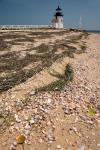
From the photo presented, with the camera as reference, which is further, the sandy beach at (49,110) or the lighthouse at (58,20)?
the lighthouse at (58,20)

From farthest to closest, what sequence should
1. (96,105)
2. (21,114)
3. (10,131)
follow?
1. (96,105)
2. (21,114)
3. (10,131)

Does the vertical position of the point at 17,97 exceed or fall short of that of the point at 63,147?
it exceeds it

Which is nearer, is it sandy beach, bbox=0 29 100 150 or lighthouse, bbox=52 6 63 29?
sandy beach, bbox=0 29 100 150

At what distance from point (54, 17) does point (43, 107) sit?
86.5m

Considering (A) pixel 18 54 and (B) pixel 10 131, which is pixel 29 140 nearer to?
(B) pixel 10 131

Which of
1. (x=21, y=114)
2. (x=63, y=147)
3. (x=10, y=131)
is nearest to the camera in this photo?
(x=63, y=147)

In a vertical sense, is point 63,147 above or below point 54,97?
below

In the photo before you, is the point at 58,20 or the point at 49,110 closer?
the point at 49,110

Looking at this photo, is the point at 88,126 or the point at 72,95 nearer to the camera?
the point at 88,126

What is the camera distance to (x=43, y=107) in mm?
12094

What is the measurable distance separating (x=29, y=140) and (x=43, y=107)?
2.38 meters

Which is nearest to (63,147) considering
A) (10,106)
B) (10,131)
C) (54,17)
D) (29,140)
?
(29,140)

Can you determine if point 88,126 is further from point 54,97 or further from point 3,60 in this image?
point 3,60

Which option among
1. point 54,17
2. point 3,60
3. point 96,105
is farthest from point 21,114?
point 54,17
